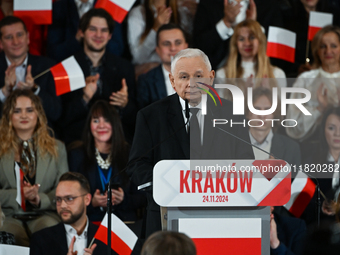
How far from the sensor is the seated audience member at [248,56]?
4.48 meters

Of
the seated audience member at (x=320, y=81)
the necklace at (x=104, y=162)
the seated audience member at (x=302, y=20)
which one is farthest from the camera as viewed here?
the seated audience member at (x=302, y=20)

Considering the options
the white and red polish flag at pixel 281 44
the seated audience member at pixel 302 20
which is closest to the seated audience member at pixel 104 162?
the white and red polish flag at pixel 281 44

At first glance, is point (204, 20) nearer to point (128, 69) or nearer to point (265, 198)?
point (128, 69)

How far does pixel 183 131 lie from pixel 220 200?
46 centimetres

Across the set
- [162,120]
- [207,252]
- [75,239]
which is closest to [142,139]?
[162,120]

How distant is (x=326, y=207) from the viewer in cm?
387

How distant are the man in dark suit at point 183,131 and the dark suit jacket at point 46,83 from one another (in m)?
1.97

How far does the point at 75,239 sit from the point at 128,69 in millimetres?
1618

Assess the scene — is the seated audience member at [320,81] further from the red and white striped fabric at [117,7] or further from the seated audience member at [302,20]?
the red and white striped fabric at [117,7]

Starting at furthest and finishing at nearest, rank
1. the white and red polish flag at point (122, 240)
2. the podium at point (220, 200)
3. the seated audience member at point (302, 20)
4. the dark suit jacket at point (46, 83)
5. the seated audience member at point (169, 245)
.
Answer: the seated audience member at point (302, 20), the dark suit jacket at point (46, 83), the white and red polish flag at point (122, 240), the podium at point (220, 200), the seated audience member at point (169, 245)

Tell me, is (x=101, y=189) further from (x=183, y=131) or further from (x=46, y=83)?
(x=183, y=131)

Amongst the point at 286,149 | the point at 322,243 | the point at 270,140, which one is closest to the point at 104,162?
the point at 270,140

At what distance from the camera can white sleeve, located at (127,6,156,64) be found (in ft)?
15.3

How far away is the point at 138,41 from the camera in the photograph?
4.67 meters
